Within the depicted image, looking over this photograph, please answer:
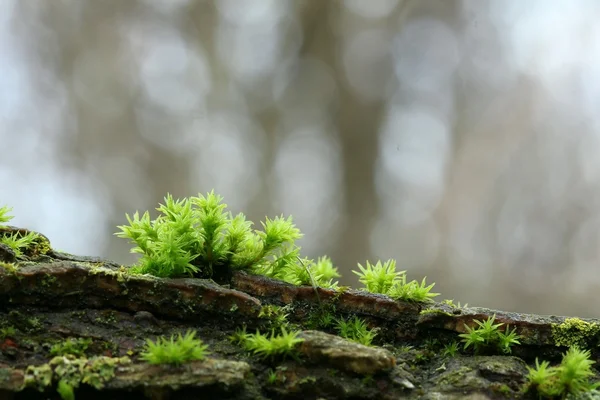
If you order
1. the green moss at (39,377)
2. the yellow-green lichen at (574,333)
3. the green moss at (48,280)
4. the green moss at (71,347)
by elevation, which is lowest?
the green moss at (39,377)

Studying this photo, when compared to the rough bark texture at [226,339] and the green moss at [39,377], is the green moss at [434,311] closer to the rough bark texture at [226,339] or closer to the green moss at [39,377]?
the rough bark texture at [226,339]

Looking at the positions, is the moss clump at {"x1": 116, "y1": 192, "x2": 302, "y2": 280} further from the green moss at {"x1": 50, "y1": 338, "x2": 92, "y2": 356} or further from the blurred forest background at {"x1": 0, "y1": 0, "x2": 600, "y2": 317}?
the blurred forest background at {"x1": 0, "y1": 0, "x2": 600, "y2": 317}

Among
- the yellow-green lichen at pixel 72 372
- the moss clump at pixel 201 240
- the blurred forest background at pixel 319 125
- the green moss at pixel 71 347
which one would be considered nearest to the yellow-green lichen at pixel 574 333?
the moss clump at pixel 201 240

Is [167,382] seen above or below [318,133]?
below

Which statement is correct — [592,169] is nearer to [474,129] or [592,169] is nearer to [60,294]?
[474,129]

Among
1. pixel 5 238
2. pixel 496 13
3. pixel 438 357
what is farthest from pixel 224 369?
pixel 496 13

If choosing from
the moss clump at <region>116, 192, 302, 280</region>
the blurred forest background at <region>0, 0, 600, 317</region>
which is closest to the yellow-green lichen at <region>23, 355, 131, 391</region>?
the moss clump at <region>116, 192, 302, 280</region>

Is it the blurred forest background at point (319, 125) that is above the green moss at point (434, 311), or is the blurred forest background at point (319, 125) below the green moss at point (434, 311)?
above
